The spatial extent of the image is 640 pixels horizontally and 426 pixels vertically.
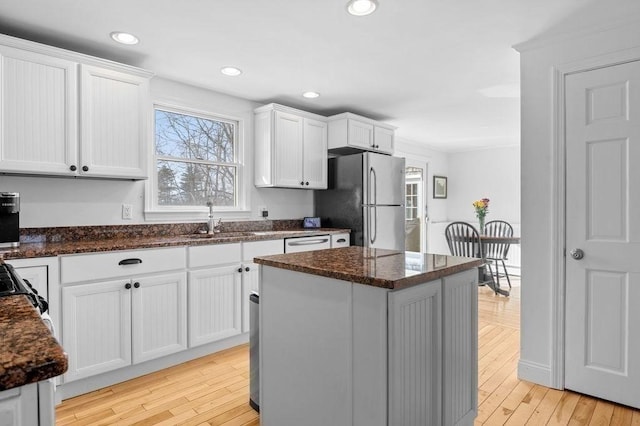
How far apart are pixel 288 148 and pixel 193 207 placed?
111 centimetres

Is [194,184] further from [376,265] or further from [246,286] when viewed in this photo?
[376,265]

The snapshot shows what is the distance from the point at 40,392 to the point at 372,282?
99cm

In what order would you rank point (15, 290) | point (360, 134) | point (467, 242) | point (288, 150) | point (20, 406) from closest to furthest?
point (20, 406) → point (15, 290) → point (288, 150) → point (360, 134) → point (467, 242)

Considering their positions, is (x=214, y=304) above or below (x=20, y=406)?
below

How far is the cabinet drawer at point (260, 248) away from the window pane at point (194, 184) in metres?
0.78

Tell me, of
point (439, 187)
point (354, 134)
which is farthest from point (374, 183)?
point (439, 187)

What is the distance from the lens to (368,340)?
4.72 ft

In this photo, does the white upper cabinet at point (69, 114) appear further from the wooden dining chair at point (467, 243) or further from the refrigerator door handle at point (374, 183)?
the wooden dining chair at point (467, 243)

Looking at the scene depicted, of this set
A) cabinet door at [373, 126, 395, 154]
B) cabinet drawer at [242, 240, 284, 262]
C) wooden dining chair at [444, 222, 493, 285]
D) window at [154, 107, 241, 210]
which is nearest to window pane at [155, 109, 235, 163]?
window at [154, 107, 241, 210]

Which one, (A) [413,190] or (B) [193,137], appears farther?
(A) [413,190]

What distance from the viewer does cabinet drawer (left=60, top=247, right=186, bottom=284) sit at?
2.28 metres

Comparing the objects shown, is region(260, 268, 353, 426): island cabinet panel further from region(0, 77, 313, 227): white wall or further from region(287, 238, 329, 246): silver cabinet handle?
region(0, 77, 313, 227): white wall

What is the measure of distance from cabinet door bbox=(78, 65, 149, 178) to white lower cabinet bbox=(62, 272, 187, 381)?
2.64 ft

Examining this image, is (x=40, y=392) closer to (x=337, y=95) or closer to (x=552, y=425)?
(x=552, y=425)
